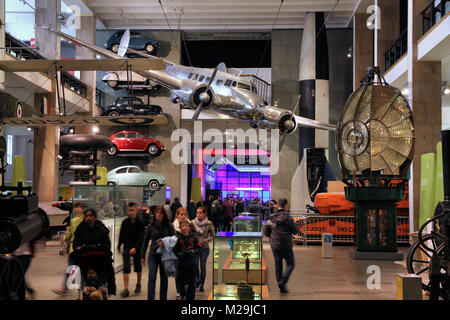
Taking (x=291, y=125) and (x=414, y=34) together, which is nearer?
(x=414, y=34)

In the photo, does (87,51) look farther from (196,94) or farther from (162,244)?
(162,244)

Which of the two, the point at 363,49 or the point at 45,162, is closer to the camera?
the point at 45,162

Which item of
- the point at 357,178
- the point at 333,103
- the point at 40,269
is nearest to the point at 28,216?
the point at 40,269

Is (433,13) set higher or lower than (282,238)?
higher

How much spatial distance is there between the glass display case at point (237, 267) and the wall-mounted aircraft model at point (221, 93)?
38.4 feet

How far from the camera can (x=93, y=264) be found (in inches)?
243

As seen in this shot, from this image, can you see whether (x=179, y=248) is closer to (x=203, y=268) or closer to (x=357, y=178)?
(x=203, y=268)

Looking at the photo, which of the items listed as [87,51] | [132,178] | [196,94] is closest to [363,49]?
[196,94]

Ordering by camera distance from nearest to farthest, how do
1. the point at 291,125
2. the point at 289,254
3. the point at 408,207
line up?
the point at 289,254 < the point at 408,207 < the point at 291,125

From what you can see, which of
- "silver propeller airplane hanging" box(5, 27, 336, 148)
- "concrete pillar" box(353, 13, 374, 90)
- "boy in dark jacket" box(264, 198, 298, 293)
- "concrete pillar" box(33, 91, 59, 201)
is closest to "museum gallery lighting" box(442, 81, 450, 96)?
"concrete pillar" box(353, 13, 374, 90)

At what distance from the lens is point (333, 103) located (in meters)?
27.9

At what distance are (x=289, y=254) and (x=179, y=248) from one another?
2.59 meters

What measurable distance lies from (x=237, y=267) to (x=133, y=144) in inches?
716

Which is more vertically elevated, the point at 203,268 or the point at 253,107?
the point at 253,107
